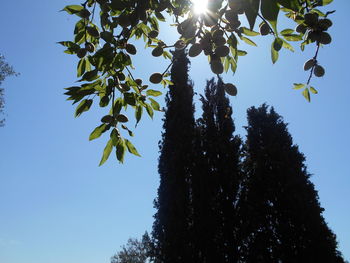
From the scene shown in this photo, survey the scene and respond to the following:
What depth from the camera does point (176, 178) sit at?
50.3 feet

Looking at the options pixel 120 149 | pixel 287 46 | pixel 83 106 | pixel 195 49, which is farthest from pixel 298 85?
pixel 83 106

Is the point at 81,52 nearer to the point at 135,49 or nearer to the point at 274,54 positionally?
the point at 135,49

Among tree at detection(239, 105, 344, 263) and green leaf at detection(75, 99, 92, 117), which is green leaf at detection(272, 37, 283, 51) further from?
tree at detection(239, 105, 344, 263)

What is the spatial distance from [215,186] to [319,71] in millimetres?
15118

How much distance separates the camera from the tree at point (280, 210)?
15672 millimetres

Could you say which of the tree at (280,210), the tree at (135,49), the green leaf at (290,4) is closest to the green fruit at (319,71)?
the tree at (135,49)

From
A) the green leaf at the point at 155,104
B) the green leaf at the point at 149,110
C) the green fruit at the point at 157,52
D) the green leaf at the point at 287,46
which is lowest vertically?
the green leaf at the point at 149,110

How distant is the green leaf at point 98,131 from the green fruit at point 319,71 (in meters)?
1.14

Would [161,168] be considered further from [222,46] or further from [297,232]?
[222,46]

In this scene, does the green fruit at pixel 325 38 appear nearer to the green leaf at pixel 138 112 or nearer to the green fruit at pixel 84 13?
the green leaf at pixel 138 112

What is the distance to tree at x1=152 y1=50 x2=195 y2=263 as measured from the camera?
45.1 feet

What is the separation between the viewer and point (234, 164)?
17047mm

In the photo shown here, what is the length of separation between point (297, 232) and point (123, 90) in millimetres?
17889

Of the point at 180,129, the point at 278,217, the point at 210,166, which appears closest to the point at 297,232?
the point at 278,217
